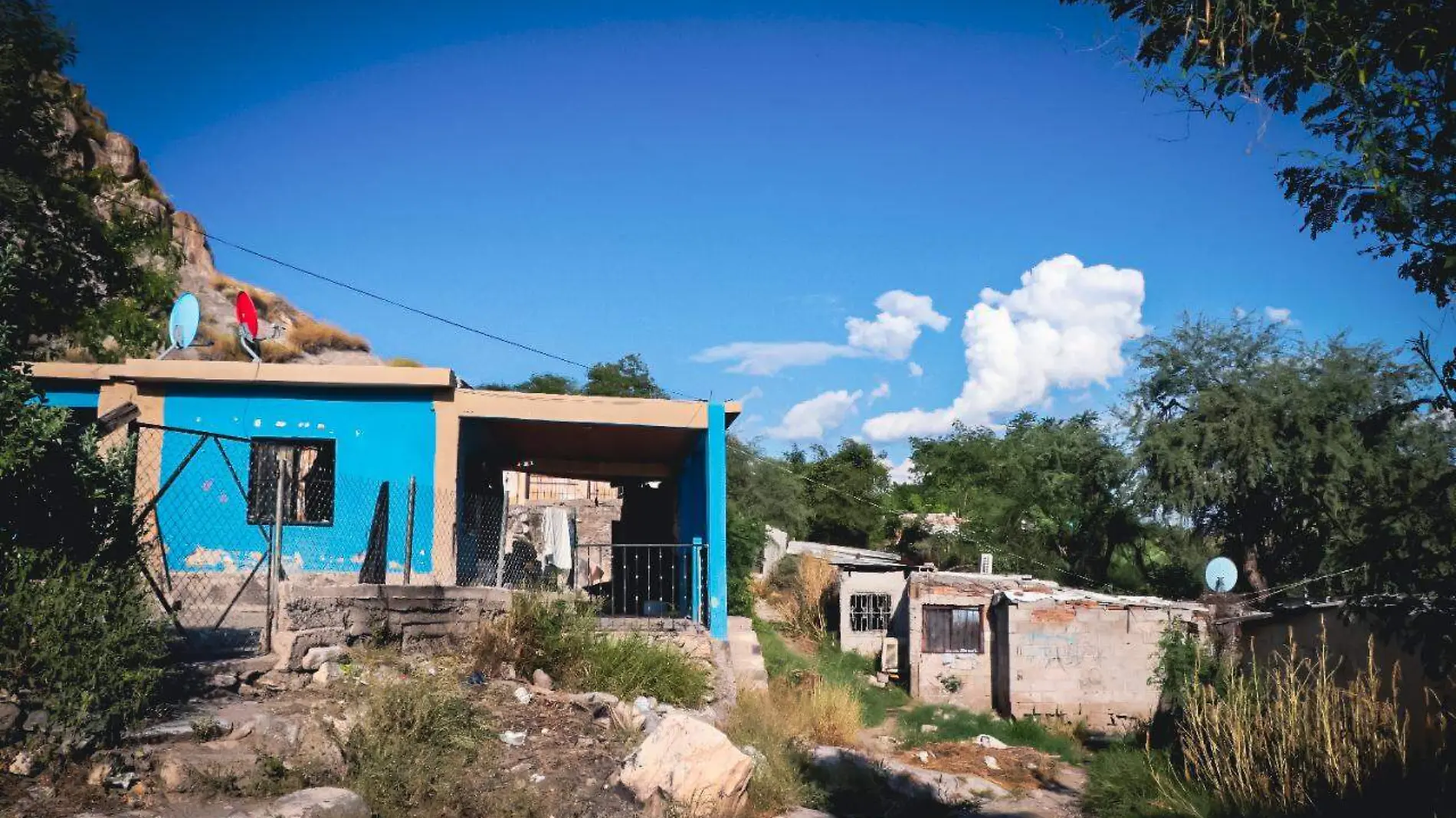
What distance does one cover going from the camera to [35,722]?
593cm

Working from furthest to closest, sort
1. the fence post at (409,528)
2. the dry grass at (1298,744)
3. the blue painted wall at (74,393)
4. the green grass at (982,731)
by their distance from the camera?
the green grass at (982,731) → the blue painted wall at (74,393) → the fence post at (409,528) → the dry grass at (1298,744)

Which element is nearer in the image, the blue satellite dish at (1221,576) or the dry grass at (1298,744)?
the dry grass at (1298,744)

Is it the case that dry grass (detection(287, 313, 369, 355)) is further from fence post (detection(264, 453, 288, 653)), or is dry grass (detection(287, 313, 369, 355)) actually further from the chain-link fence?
fence post (detection(264, 453, 288, 653))

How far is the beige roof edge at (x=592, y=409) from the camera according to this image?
13.2 meters

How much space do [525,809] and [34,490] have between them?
12.9ft

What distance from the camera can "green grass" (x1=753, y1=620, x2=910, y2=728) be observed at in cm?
1922

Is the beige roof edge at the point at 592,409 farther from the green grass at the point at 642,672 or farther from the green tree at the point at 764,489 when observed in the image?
the green tree at the point at 764,489

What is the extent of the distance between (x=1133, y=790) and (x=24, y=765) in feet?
37.7

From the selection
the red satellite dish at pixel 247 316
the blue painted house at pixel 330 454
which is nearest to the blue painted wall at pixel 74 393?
the blue painted house at pixel 330 454

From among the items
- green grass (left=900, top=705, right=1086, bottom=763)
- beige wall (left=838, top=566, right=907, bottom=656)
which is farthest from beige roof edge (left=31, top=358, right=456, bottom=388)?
beige wall (left=838, top=566, right=907, bottom=656)

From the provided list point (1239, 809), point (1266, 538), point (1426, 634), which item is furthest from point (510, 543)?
point (1266, 538)

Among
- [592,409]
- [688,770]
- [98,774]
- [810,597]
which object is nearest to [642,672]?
[688,770]

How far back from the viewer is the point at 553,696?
31.7 feet

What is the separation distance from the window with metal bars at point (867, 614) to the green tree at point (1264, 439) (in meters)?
A: 9.39
